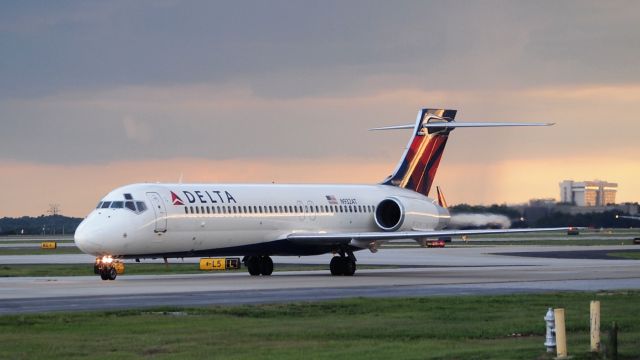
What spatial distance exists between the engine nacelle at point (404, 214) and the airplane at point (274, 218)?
5 cm

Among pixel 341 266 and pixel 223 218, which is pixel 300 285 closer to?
pixel 223 218

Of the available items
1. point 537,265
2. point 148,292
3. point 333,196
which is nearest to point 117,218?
point 148,292

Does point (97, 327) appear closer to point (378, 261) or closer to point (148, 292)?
point (148, 292)

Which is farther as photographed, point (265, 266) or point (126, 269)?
point (126, 269)

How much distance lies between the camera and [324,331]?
27422 millimetres

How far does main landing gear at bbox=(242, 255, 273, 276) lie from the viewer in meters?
56.4

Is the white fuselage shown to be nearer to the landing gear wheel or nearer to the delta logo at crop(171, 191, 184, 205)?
the delta logo at crop(171, 191, 184, 205)

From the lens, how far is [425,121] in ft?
213

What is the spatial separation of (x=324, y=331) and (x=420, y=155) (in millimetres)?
38148

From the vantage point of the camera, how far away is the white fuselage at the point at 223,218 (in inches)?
1959

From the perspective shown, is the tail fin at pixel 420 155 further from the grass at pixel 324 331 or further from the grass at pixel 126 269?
the grass at pixel 324 331

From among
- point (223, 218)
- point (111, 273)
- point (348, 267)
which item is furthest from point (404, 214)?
point (111, 273)

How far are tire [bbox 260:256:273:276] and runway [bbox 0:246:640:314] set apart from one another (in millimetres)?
414

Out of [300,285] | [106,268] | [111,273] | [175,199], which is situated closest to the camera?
[300,285]
